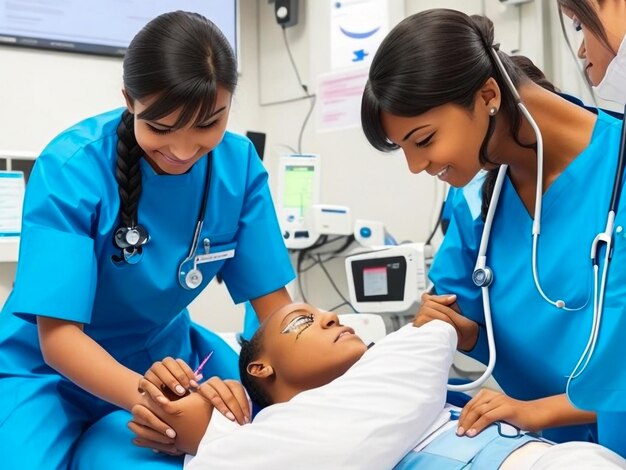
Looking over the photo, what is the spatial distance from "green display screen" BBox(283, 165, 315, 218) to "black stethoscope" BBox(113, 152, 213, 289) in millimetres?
1436

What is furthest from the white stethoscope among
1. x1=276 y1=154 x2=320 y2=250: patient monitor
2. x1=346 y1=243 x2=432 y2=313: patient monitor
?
x1=276 y1=154 x2=320 y2=250: patient monitor

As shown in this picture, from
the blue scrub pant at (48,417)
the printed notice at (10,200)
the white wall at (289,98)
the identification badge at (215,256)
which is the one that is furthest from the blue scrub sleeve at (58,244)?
the white wall at (289,98)

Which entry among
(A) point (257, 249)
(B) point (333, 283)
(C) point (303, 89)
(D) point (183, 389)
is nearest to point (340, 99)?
(C) point (303, 89)

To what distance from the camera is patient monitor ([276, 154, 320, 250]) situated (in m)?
2.93

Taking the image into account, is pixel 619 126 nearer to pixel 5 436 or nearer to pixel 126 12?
pixel 5 436

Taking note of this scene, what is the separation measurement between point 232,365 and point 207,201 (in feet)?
1.31

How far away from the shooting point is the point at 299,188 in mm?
2998

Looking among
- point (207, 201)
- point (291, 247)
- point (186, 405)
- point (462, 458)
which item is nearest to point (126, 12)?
point (291, 247)

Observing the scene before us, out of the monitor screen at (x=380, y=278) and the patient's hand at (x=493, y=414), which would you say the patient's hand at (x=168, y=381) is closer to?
the patient's hand at (x=493, y=414)

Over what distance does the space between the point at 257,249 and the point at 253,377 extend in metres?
0.35

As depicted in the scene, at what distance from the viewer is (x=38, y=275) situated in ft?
→ 4.20

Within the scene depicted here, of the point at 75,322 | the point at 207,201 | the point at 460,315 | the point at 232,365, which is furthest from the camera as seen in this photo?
the point at 232,365

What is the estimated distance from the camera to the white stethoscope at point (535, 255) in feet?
3.52

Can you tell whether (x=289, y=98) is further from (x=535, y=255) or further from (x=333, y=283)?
(x=535, y=255)
